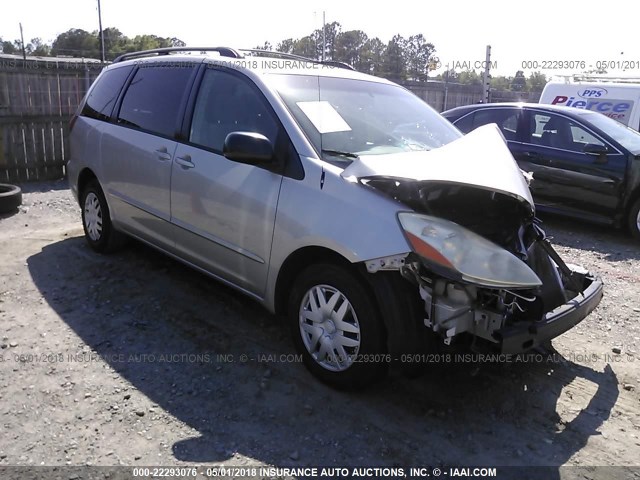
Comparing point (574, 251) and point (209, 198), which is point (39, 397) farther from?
point (574, 251)

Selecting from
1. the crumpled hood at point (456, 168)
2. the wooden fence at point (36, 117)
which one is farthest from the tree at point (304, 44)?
the crumpled hood at point (456, 168)

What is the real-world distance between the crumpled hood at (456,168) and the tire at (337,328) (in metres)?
0.59

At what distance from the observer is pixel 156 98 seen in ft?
14.7

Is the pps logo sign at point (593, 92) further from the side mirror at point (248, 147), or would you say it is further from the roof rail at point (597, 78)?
the side mirror at point (248, 147)

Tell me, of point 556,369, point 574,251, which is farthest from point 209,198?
point 574,251

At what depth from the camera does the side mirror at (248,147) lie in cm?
320

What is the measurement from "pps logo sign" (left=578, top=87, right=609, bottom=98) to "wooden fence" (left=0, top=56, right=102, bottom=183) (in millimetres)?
10059

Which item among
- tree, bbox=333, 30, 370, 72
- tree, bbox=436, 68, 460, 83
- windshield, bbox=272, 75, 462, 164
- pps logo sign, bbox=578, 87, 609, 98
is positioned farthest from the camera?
tree, bbox=333, 30, 370, 72

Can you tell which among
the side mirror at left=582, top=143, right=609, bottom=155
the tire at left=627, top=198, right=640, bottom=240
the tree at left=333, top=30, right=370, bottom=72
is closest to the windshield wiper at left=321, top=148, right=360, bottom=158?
the side mirror at left=582, top=143, right=609, bottom=155

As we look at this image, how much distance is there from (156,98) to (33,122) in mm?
6160

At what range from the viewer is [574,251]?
6.29 metres

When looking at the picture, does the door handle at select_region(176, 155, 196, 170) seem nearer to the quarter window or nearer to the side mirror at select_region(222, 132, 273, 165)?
the side mirror at select_region(222, 132, 273, 165)

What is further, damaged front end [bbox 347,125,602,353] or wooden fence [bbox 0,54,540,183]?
wooden fence [bbox 0,54,540,183]

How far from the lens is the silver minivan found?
279 cm
